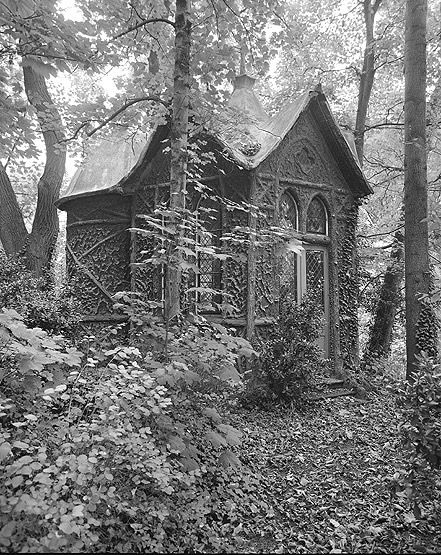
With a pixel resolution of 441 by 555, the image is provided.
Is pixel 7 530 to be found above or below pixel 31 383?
below

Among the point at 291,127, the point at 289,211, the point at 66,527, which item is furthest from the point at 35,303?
the point at 66,527

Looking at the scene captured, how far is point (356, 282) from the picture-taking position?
10.1m

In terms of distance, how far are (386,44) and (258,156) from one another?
588 cm

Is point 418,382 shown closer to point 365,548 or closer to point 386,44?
point 365,548

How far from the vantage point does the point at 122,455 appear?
3.24 meters

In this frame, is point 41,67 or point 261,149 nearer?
point 41,67

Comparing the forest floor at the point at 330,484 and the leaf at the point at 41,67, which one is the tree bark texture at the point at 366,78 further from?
the leaf at the point at 41,67

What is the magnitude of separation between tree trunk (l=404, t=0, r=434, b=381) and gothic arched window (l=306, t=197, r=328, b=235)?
8.19 feet

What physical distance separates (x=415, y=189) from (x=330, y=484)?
4578mm

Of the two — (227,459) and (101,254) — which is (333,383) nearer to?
(227,459)

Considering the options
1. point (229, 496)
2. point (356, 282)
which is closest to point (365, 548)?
point (229, 496)

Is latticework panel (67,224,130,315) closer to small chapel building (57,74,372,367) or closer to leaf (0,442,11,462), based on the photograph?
small chapel building (57,74,372,367)

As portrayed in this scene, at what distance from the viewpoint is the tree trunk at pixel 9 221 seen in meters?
10.7

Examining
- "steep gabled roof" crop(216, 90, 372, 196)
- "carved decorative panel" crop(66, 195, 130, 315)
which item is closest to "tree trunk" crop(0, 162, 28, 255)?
"carved decorative panel" crop(66, 195, 130, 315)
